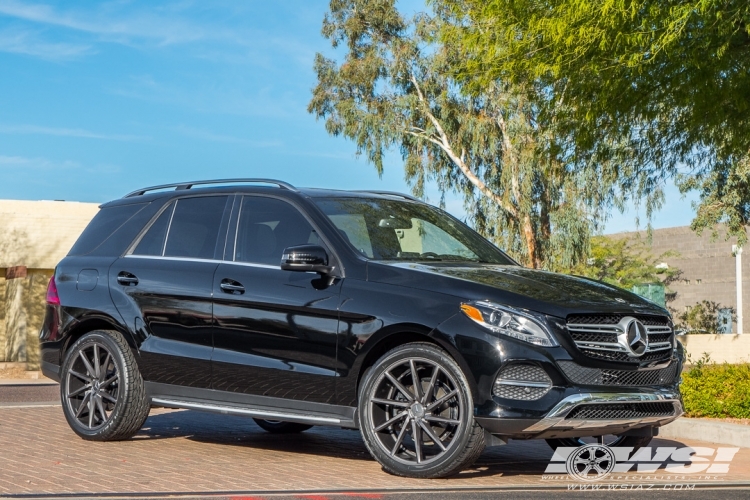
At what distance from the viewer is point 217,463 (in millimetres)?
8086

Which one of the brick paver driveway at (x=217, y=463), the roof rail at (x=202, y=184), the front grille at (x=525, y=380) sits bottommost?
the brick paver driveway at (x=217, y=463)

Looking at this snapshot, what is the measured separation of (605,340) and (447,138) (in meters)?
32.5

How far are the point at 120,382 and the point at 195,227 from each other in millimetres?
1350

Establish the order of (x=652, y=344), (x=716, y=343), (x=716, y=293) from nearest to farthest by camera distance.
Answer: (x=652, y=344)
(x=716, y=343)
(x=716, y=293)

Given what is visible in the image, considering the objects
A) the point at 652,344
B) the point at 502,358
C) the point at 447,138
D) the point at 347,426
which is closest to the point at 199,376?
the point at 347,426

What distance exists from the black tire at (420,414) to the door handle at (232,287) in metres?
1.32

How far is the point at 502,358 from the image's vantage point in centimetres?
687

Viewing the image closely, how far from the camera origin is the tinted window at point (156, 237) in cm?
922

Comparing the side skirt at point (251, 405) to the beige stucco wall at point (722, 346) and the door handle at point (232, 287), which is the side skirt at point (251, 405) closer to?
the door handle at point (232, 287)

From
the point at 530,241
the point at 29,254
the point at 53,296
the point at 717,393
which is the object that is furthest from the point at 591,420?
the point at 530,241

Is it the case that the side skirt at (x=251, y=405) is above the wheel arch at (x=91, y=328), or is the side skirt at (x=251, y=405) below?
below

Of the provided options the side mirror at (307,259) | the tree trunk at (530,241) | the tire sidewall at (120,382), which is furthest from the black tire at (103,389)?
the tree trunk at (530,241)

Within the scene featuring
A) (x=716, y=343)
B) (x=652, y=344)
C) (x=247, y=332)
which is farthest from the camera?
(x=716, y=343)

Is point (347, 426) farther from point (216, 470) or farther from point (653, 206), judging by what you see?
point (653, 206)
